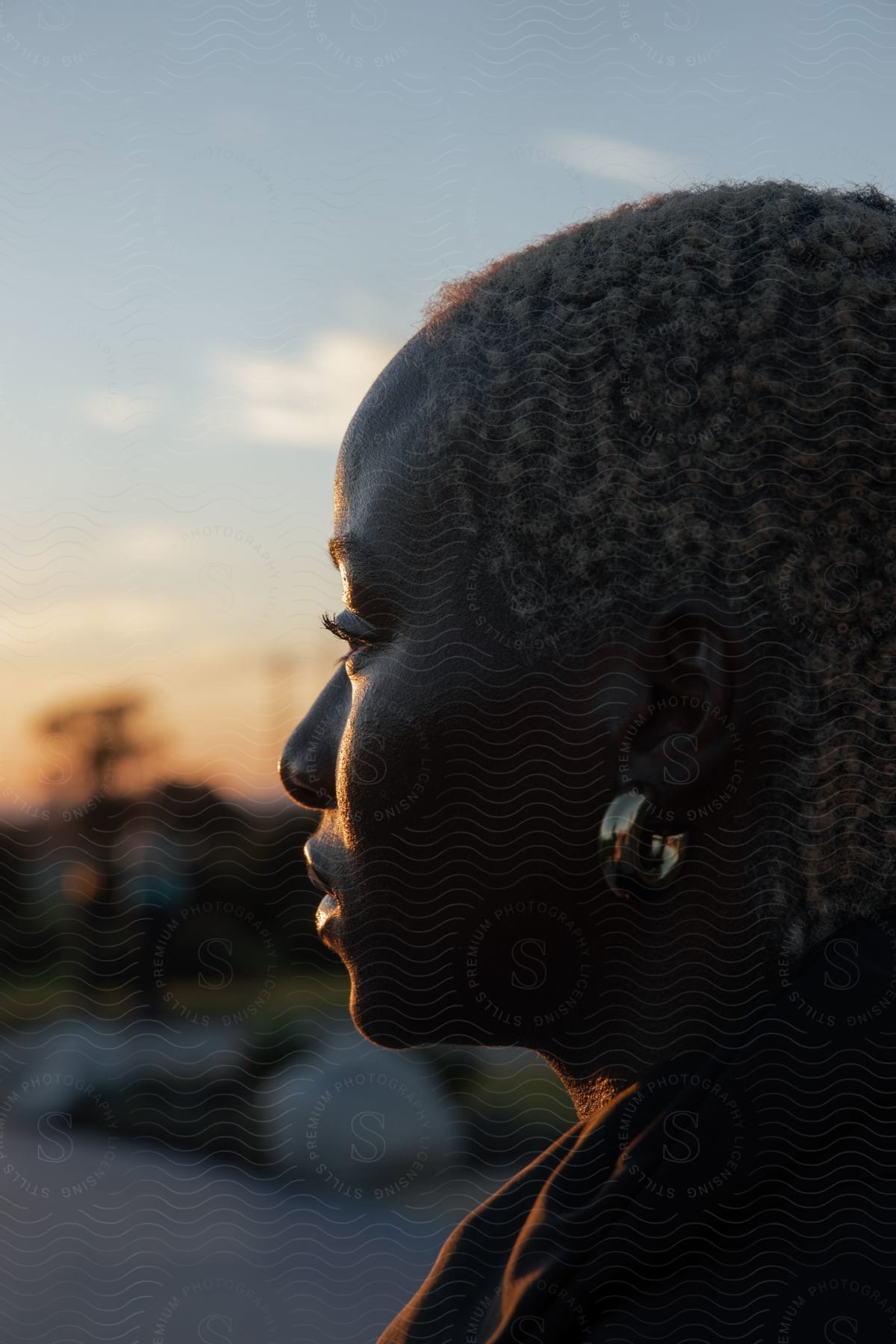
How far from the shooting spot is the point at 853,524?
1.11 meters

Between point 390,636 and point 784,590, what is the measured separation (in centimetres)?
42

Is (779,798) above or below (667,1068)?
above

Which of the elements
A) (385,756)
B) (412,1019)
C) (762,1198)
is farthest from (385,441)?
(762,1198)

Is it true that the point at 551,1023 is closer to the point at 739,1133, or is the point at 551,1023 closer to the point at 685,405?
the point at 739,1133

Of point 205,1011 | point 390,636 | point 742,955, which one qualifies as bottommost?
point 205,1011

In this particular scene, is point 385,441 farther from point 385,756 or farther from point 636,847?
point 636,847

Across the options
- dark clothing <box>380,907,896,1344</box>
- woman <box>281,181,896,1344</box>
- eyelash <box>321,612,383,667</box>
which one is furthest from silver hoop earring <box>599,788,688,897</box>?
eyelash <box>321,612,383,667</box>

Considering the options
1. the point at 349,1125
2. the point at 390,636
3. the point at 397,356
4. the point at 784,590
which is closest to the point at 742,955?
the point at 784,590

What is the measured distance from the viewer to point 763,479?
1.11m

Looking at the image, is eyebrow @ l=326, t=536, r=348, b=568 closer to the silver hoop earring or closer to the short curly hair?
the short curly hair

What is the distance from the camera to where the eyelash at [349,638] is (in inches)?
51.3

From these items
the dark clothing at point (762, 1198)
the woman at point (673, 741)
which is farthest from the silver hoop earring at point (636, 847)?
the dark clothing at point (762, 1198)

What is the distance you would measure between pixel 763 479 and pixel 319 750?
1.92 feet

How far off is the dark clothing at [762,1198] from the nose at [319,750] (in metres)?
0.51
